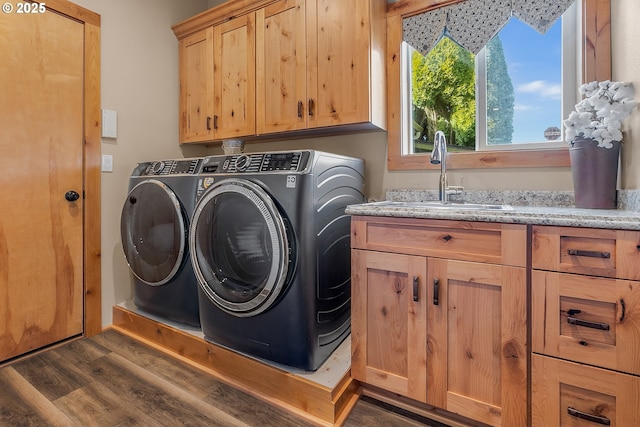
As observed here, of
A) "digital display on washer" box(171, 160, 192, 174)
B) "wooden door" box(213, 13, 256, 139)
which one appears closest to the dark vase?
"wooden door" box(213, 13, 256, 139)

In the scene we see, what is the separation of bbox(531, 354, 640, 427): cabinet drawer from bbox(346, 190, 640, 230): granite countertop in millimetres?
460

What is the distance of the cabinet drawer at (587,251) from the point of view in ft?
3.05

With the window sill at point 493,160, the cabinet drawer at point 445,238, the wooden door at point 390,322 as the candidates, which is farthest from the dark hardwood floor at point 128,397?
the window sill at point 493,160

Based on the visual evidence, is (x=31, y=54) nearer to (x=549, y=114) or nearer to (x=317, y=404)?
(x=317, y=404)

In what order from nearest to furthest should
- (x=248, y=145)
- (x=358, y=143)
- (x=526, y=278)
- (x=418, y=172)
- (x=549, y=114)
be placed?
(x=526, y=278), (x=549, y=114), (x=418, y=172), (x=358, y=143), (x=248, y=145)

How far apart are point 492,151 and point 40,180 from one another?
258 centimetres

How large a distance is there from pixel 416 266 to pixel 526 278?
1.21ft

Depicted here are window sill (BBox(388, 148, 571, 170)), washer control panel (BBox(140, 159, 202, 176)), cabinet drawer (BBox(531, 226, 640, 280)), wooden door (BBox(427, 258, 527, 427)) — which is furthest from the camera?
washer control panel (BBox(140, 159, 202, 176))

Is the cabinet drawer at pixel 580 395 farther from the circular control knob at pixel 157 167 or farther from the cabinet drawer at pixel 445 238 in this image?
the circular control knob at pixel 157 167

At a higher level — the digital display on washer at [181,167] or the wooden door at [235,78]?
the wooden door at [235,78]

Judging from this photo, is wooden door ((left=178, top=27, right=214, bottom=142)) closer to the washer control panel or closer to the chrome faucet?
the washer control panel

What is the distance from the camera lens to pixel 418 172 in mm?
1924

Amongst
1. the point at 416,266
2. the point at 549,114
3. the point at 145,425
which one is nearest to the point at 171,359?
the point at 145,425

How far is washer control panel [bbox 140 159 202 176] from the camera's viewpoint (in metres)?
1.83
